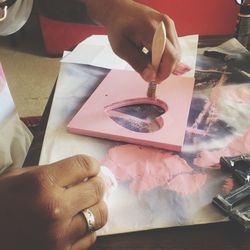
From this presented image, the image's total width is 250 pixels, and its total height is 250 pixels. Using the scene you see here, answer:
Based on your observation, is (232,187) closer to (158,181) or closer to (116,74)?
(158,181)

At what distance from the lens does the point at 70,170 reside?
0.38 meters

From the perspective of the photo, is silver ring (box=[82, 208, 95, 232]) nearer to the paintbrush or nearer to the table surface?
the table surface

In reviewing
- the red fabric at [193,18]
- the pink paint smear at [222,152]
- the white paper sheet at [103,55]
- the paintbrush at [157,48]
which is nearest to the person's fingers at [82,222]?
the pink paint smear at [222,152]

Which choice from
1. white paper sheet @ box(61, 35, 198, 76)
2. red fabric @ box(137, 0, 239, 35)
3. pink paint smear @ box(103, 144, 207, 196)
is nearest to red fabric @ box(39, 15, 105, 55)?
red fabric @ box(137, 0, 239, 35)

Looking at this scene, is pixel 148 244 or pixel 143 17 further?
pixel 143 17

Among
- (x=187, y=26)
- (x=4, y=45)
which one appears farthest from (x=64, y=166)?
(x=4, y=45)

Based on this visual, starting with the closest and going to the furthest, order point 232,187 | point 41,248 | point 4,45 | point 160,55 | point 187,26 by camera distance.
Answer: point 41,248
point 232,187
point 160,55
point 187,26
point 4,45

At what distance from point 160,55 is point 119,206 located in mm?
283

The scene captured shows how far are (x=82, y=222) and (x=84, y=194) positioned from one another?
3 cm

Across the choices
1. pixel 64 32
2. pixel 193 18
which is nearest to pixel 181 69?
pixel 193 18

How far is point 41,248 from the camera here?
35 cm

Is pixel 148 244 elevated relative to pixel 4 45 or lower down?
elevated

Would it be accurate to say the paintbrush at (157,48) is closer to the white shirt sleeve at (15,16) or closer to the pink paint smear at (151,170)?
the pink paint smear at (151,170)

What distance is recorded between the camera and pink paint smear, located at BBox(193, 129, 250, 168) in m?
0.50
